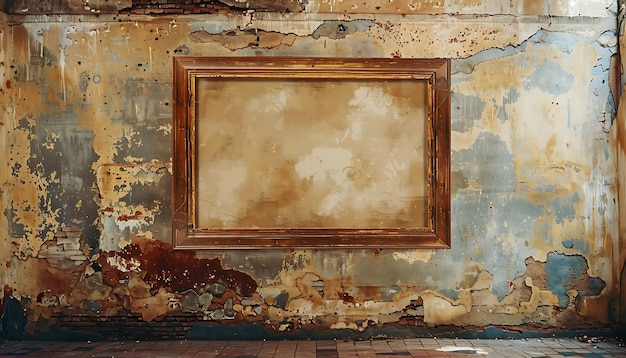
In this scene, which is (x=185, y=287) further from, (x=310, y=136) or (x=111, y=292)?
(x=310, y=136)

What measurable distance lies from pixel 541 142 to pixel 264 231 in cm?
240

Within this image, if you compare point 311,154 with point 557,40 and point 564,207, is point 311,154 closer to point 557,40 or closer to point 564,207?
point 564,207

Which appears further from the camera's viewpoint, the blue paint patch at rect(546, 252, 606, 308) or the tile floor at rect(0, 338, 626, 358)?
the blue paint patch at rect(546, 252, 606, 308)

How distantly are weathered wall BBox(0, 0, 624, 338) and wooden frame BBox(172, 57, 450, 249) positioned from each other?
0.37ft

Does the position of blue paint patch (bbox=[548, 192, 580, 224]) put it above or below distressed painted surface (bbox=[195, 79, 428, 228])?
below

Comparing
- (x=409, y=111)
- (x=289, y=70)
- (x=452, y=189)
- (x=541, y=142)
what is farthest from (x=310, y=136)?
(x=541, y=142)

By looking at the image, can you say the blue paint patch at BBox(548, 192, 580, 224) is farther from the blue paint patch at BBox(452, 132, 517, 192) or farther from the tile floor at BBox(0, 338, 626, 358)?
the tile floor at BBox(0, 338, 626, 358)

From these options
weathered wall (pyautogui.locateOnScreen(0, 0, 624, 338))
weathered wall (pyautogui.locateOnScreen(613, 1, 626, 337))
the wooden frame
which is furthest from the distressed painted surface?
weathered wall (pyautogui.locateOnScreen(613, 1, 626, 337))

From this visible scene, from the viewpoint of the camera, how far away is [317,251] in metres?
3.99

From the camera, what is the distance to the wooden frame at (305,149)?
3975 millimetres

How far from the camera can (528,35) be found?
4.05 m

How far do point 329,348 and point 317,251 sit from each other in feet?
2.47

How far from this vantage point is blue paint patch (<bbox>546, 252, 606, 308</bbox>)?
401cm

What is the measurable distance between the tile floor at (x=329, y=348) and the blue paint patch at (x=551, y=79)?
2.04 metres
